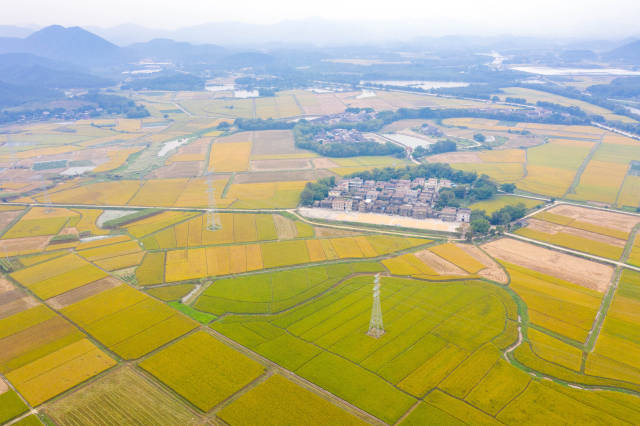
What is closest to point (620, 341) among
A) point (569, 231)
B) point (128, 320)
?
point (569, 231)

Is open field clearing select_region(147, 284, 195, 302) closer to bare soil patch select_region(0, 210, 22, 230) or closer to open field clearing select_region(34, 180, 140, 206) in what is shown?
open field clearing select_region(34, 180, 140, 206)

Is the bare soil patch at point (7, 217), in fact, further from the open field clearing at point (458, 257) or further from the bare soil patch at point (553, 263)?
the bare soil patch at point (553, 263)

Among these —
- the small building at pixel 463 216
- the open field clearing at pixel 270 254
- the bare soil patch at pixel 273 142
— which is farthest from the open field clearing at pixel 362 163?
the open field clearing at pixel 270 254

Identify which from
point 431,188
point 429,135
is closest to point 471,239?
point 431,188

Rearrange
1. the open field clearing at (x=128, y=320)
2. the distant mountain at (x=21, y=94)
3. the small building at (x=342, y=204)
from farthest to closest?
the distant mountain at (x=21, y=94)
the small building at (x=342, y=204)
the open field clearing at (x=128, y=320)

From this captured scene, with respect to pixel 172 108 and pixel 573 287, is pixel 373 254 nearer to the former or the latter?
pixel 573 287

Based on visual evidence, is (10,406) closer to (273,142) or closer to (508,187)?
(508,187)

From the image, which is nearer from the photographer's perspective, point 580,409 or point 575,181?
point 580,409
